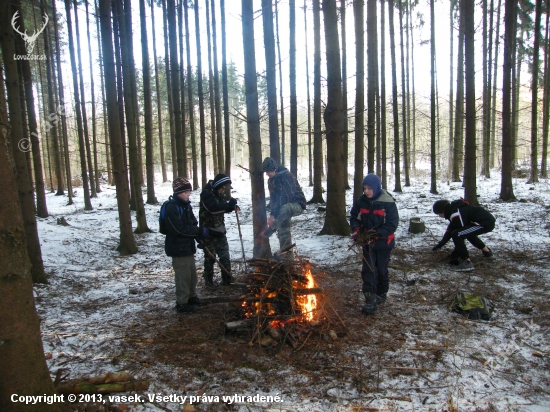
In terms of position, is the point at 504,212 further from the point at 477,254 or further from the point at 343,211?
the point at 343,211

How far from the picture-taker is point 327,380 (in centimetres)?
345

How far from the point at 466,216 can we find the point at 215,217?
4941mm

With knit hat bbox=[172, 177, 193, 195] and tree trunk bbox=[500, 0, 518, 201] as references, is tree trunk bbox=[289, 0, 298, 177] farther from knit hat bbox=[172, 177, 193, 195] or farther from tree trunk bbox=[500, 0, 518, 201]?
knit hat bbox=[172, 177, 193, 195]

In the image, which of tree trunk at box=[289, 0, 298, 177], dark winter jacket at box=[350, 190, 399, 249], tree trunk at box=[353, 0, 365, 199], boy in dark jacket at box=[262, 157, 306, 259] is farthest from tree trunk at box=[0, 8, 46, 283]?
tree trunk at box=[289, 0, 298, 177]

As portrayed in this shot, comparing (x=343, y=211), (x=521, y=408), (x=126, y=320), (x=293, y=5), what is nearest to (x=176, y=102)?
(x=293, y=5)

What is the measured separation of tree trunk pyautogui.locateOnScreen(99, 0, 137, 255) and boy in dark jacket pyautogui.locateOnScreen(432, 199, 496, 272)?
7973 millimetres

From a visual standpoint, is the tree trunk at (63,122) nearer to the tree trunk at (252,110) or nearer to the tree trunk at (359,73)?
the tree trunk at (359,73)

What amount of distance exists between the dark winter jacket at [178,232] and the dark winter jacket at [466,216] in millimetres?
5018

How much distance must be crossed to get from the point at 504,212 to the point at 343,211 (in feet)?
19.0

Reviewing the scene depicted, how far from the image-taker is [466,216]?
6.54 metres

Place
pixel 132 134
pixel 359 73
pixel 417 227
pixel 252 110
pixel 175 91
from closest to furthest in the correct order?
pixel 252 110 < pixel 417 227 < pixel 132 134 < pixel 359 73 < pixel 175 91

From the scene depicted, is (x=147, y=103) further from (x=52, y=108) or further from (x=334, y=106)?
(x=334, y=106)

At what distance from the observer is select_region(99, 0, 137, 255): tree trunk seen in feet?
28.1

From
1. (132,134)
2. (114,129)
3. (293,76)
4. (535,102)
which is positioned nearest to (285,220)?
(114,129)
